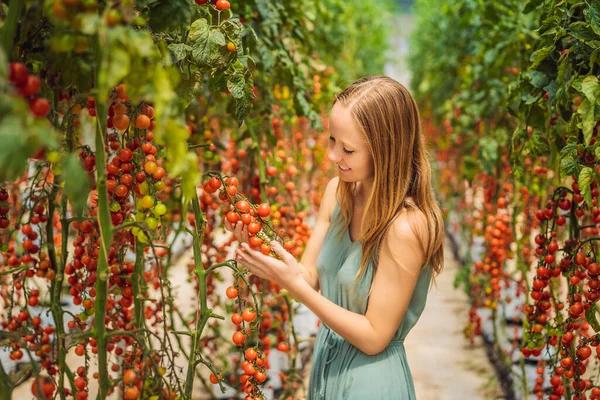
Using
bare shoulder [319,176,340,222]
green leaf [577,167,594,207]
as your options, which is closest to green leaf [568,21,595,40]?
green leaf [577,167,594,207]

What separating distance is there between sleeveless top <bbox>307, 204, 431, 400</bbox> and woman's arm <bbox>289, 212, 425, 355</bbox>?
0.06 metres

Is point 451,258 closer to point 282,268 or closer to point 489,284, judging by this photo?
point 489,284

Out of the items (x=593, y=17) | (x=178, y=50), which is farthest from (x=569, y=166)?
(x=178, y=50)

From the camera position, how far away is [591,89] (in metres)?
1.01

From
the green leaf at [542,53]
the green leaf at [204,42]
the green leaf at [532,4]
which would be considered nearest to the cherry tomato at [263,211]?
the green leaf at [204,42]

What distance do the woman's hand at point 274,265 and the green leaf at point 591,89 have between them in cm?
61

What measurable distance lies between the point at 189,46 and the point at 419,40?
18.7 feet

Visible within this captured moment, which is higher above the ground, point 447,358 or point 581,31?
point 581,31

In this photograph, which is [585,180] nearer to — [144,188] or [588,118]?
[588,118]

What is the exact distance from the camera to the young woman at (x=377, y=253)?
116cm

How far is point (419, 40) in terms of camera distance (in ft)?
20.4

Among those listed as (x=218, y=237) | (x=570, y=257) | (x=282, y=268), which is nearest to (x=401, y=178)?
(x=282, y=268)

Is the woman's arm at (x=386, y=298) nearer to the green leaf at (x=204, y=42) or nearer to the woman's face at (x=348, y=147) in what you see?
the woman's face at (x=348, y=147)

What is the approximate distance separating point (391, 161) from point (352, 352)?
1.44 feet
